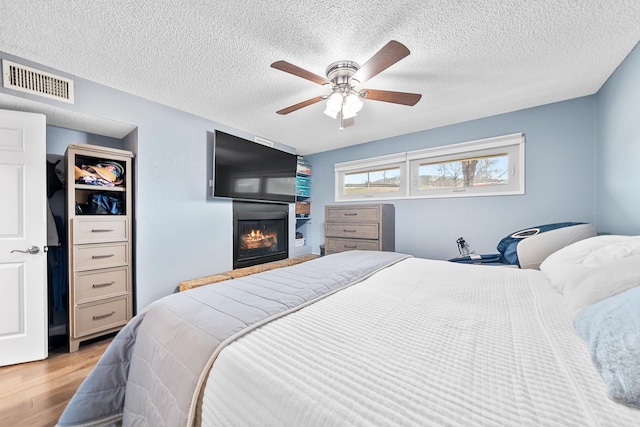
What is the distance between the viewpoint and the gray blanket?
2.37 ft

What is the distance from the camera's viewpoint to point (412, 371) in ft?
1.86

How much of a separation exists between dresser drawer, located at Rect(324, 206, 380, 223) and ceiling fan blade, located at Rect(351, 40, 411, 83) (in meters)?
1.78

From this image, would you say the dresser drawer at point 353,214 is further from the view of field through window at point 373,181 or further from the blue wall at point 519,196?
the view of field through window at point 373,181

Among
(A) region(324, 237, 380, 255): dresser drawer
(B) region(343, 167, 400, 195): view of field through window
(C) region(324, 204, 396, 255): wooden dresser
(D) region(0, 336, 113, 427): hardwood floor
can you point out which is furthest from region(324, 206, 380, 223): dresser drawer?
(D) region(0, 336, 113, 427): hardwood floor

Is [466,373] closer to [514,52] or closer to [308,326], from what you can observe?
[308,326]

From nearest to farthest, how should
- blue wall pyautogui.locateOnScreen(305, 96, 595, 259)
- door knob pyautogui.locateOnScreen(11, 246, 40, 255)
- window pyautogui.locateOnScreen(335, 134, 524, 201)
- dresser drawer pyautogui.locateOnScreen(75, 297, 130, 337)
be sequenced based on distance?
1. door knob pyautogui.locateOnScreen(11, 246, 40, 255)
2. dresser drawer pyautogui.locateOnScreen(75, 297, 130, 337)
3. blue wall pyautogui.locateOnScreen(305, 96, 595, 259)
4. window pyautogui.locateOnScreen(335, 134, 524, 201)

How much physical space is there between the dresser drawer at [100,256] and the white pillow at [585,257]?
308 centimetres

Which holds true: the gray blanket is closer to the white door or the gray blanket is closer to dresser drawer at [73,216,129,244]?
the white door

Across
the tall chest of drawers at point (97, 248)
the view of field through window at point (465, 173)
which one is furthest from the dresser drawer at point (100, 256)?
the view of field through window at point (465, 173)

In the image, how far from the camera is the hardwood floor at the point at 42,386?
4.28 ft

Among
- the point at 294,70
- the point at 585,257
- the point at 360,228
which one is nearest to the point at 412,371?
the point at 585,257

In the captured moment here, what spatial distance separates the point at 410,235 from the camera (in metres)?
3.22

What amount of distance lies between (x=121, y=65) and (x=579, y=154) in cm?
397

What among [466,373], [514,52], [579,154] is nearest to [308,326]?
[466,373]
